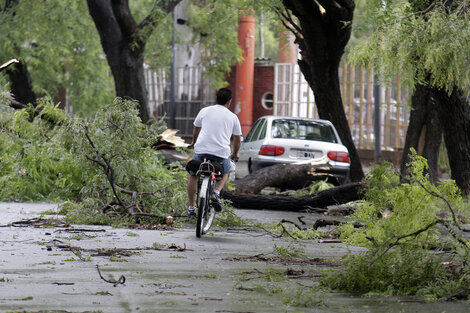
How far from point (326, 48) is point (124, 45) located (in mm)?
7149

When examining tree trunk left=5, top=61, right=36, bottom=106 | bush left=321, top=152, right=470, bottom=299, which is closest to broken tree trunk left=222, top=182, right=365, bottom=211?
bush left=321, top=152, right=470, bottom=299

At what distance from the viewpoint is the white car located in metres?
19.5

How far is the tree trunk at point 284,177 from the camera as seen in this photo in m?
17.5

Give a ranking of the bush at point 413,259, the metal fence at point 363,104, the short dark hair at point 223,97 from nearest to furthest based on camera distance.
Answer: the bush at point 413,259 → the short dark hair at point 223,97 → the metal fence at point 363,104

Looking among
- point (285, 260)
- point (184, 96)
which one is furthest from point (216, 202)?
point (184, 96)

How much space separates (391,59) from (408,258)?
6.94 m

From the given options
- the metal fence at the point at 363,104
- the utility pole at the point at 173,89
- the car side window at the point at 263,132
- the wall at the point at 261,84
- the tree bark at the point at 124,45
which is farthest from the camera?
the wall at the point at 261,84

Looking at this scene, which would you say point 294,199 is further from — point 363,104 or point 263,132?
point 363,104

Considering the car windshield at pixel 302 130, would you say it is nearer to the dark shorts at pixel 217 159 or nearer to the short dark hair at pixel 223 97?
the short dark hair at pixel 223 97

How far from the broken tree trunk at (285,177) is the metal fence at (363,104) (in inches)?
496

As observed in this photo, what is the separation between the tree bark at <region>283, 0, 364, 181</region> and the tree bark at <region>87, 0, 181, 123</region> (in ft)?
17.3

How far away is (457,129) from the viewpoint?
52.2 ft

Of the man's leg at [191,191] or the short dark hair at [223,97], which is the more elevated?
the short dark hair at [223,97]

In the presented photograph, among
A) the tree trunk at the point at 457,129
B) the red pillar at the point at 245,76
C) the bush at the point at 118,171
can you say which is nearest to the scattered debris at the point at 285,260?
the bush at the point at 118,171
